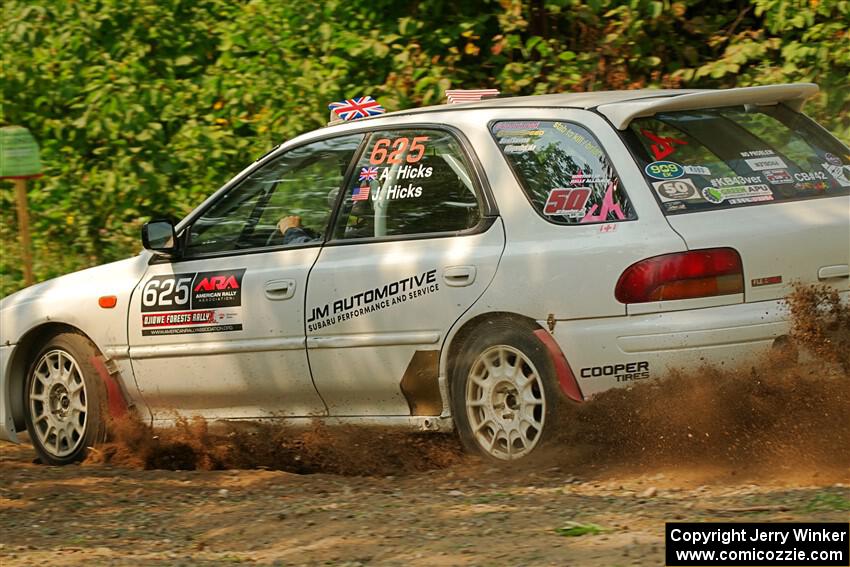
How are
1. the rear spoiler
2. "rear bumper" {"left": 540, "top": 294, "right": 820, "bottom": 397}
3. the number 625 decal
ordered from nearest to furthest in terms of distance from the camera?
"rear bumper" {"left": 540, "top": 294, "right": 820, "bottom": 397}
the rear spoiler
the number 625 decal

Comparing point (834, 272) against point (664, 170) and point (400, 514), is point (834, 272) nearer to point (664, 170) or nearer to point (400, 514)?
point (664, 170)

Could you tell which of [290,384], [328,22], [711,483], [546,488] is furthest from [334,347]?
[328,22]

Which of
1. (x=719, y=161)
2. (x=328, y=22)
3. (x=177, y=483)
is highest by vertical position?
(x=328, y=22)

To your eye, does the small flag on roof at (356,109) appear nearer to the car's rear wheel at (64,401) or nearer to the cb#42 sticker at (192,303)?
the cb#42 sticker at (192,303)

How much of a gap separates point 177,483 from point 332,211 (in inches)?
60.3

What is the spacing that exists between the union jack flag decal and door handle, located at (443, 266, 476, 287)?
0.76 meters

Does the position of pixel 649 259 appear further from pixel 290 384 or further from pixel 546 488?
pixel 290 384

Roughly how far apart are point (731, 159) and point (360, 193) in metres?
1.80

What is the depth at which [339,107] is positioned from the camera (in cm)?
719

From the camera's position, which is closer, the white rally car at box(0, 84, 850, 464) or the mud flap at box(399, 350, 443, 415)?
the white rally car at box(0, 84, 850, 464)

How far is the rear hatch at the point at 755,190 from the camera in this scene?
5457 millimetres

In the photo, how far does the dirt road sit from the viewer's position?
177 inches

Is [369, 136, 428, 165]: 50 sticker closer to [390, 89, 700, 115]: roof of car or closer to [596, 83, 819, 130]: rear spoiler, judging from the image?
[390, 89, 700, 115]: roof of car

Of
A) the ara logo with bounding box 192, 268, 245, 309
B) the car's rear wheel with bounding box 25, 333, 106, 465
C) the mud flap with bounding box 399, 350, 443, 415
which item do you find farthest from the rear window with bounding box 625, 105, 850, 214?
the car's rear wheel with bounding box 25, 333, 106, 465
